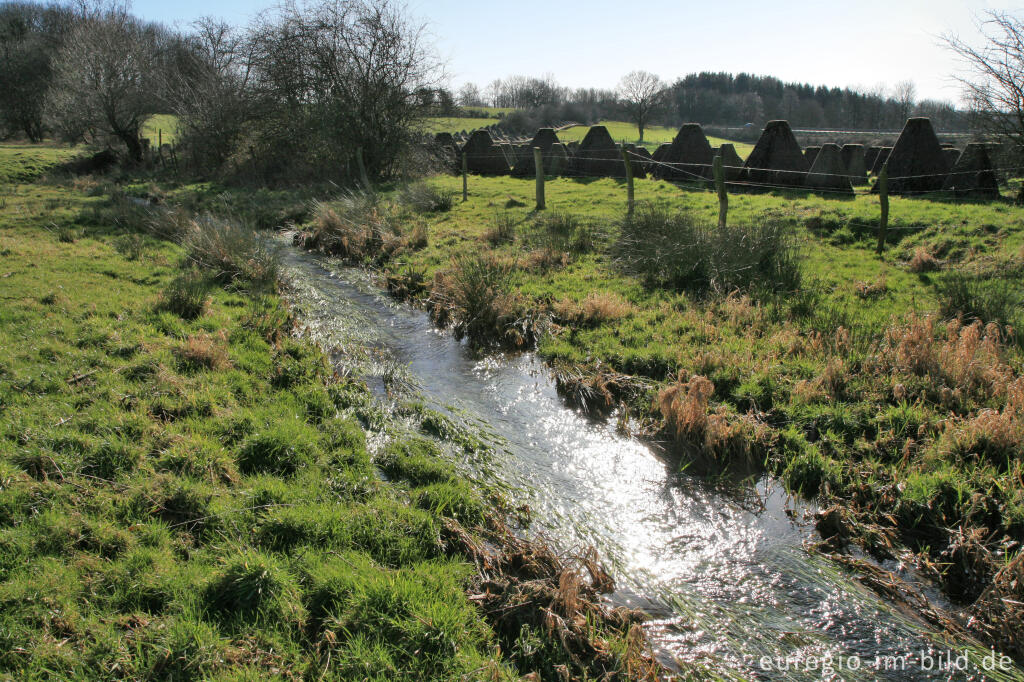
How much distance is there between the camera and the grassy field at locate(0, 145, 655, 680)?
3045mm

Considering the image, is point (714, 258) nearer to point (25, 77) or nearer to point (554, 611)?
point (554, 611)

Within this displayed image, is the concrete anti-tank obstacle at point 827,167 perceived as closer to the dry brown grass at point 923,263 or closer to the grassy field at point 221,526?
the dry brown grass at point 923,263

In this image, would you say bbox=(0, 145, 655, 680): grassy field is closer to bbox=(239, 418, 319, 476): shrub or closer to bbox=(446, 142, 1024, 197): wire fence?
bbox=(239, 418, 319, 476): shrub

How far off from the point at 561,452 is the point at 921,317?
18.2ft

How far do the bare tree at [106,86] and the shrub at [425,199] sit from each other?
21.3m

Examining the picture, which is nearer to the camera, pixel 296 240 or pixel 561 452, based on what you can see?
pixel 561 452

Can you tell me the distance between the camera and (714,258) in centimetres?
972

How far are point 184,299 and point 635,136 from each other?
195 feet

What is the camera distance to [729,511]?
4.85 meters

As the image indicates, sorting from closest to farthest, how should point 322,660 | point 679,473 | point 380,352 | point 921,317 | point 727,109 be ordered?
1. point 322,660
2. point 679,473
3. point 921,317
4. point 380,352
5. point 727,109

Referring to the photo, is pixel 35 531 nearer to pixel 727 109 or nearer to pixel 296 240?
pixel 296 240

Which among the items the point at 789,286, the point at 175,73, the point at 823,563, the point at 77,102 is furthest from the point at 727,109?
the point at 823,563

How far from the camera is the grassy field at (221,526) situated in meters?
3.04

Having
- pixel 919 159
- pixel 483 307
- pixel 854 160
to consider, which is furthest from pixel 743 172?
pixel 483 307
